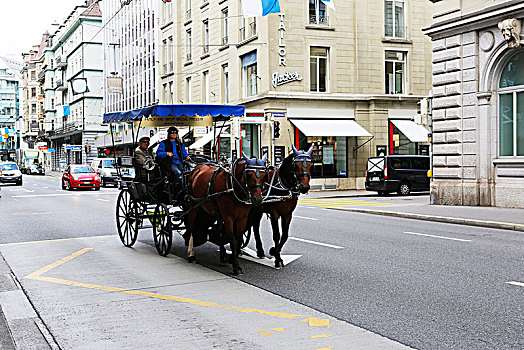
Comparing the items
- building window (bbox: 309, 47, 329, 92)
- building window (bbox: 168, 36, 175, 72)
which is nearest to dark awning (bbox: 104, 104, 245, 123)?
building window (bbox: 309, 47, 329, 92)

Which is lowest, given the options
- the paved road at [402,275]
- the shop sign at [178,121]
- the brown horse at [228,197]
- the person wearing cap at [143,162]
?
the paved road at [402,275]

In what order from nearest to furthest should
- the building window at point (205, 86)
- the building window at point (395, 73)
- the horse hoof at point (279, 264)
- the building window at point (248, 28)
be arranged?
the horse hoof at point (279, 264) → the building window at point (248, 28) → the building window at point (395, 73) → the building window at point (205, 86)

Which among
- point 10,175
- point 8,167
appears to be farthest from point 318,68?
point 8,167

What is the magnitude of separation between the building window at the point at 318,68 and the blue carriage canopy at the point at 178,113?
22.4 meters

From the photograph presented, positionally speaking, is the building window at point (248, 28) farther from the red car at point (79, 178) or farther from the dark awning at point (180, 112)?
the dark awning at point (180, 112)

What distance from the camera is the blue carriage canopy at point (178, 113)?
40.7ft

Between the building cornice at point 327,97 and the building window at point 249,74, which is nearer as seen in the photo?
the building cornice at point 327,97

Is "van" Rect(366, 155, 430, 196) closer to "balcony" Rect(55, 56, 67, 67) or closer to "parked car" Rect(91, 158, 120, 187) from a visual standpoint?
"parked car" Rect(91, 158, 120, 187)

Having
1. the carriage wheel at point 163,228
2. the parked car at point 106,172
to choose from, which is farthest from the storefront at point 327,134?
the carriage wheel at point 163,228

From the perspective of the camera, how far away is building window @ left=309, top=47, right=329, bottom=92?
35250 millimetres

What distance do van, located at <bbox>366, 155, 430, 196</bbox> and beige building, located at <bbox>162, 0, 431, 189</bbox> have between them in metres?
4.40

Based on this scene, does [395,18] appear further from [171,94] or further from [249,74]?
[171,94]

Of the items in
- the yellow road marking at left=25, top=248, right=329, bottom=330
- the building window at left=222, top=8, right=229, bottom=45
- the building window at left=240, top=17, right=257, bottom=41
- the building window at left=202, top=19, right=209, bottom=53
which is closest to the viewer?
the yellow road marking at left=25, top=248, right=329, bottom=330

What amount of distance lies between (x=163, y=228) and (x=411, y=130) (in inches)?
1073
